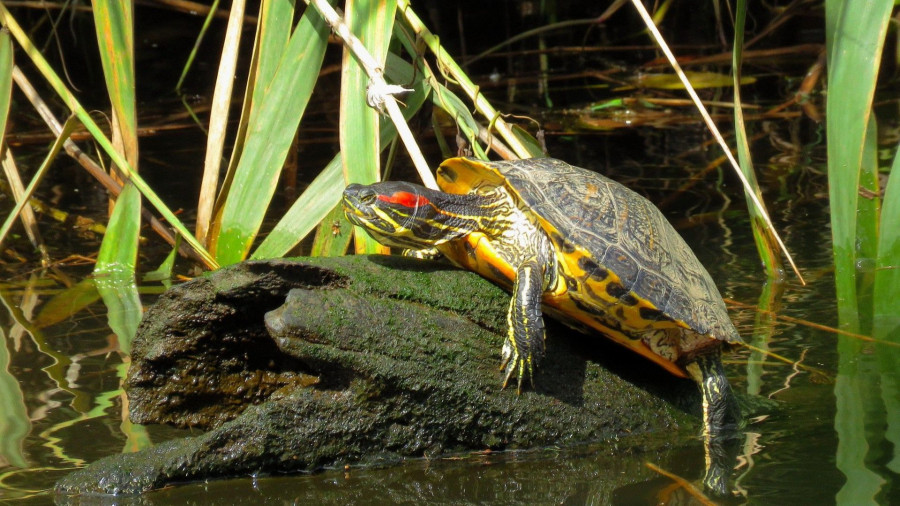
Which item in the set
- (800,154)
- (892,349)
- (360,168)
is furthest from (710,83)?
(360,168)

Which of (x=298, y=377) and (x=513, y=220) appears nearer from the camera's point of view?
(x=298, y=377)

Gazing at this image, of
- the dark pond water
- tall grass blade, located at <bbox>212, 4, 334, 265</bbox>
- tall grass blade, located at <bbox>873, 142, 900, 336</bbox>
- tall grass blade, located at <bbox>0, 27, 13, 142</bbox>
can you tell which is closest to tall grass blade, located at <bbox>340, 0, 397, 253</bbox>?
tall grass blade, located at <bbox>212, 4, 334, 265</bbox>

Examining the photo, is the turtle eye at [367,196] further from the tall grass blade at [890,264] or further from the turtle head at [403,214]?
the tall grass blade at [890,264]

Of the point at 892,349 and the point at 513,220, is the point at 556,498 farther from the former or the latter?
the point at 892,349

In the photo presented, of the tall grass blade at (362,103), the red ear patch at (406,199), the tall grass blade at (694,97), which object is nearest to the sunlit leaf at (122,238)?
the tall grass blade at (362,103)

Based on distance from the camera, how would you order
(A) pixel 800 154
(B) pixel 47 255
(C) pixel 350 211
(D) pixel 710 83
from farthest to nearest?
(D) pixel 710 83 < (A) pixel 800 154 < (B) pixel 47 255 < (C) pixel 350 211

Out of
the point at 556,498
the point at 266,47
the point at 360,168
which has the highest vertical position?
the point at 266,47
